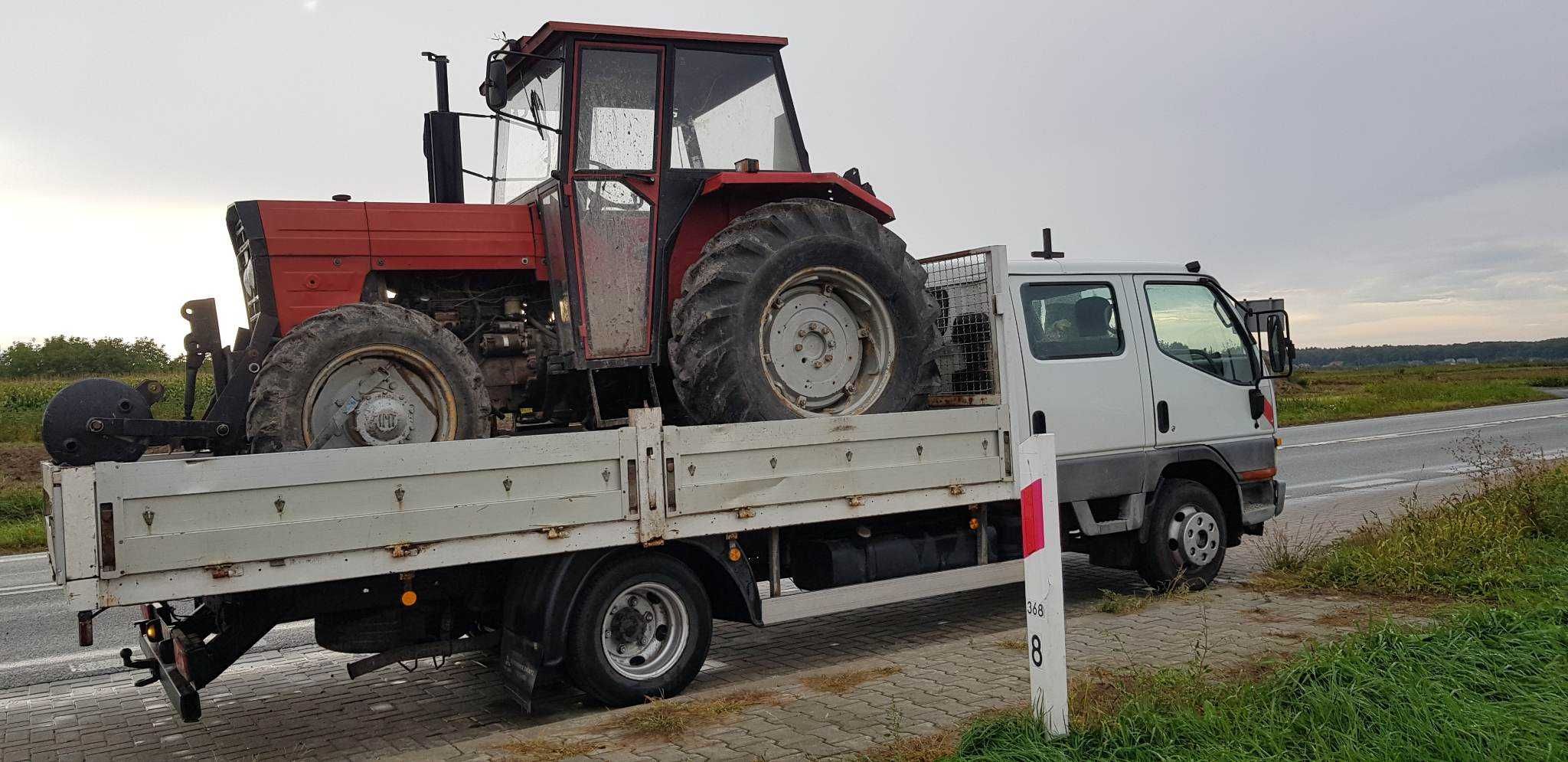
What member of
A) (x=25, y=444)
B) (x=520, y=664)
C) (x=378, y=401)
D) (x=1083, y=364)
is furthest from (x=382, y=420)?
(x=25, y=444)

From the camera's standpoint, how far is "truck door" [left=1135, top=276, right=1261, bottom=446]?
27.0 feet

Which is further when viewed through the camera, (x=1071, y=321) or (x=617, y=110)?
(x=1071, y=321)

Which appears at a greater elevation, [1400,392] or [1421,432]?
[1400,392]

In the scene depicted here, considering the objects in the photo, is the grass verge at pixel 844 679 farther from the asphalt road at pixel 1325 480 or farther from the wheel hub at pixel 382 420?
the asphalt road at pixel 1325 480

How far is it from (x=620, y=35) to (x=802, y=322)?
1.93 meters

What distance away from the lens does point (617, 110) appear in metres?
6.90

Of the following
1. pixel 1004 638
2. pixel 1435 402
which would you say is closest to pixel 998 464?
pixel 1004 638

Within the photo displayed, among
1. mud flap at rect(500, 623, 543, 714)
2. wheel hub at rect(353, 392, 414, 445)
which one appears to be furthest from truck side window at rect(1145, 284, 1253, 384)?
wheel hub at rect(353, 392, 414, 445)

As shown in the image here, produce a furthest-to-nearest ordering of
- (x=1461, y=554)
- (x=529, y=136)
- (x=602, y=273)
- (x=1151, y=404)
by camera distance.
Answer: (x=1151, y=404), (x=1461, y=554), (x=529, y=136), (x=602, y=273)

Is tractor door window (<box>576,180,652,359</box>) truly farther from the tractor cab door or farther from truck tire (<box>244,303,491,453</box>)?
truck tire (<box>244,303,491,453</box>)

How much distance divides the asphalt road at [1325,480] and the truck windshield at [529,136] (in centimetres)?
339

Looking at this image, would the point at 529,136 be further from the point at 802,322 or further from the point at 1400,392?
the point at 1400,392

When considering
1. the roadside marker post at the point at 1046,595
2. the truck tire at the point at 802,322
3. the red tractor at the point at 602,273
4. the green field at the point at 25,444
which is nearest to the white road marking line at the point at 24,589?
the green field at the point at 25,444

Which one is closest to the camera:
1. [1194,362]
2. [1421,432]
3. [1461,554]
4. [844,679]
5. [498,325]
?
[844,679]
